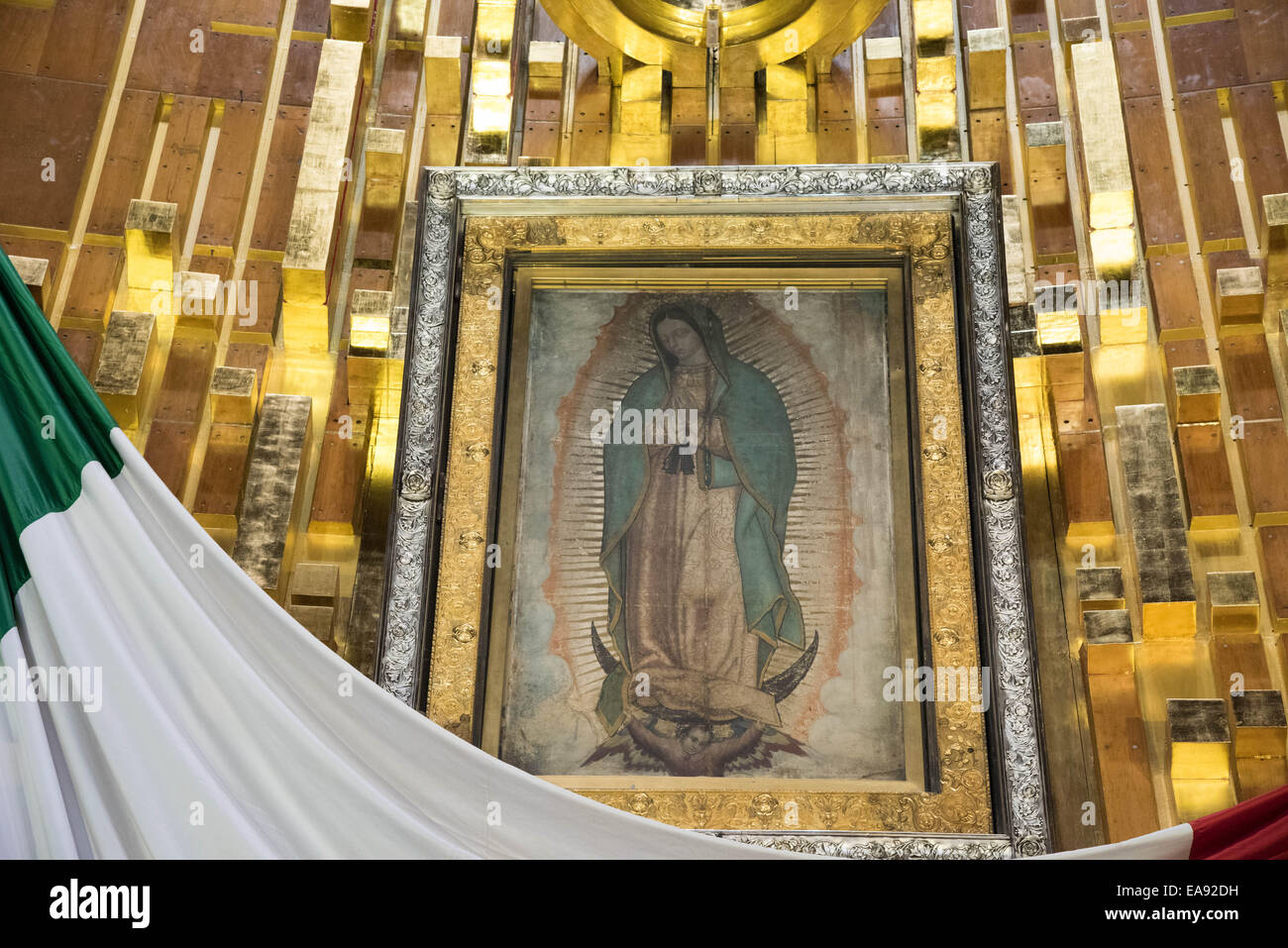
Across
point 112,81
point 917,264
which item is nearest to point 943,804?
point 917,264

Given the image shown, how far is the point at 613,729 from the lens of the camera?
5641 mm

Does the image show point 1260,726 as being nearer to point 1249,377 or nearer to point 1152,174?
point 1249,377

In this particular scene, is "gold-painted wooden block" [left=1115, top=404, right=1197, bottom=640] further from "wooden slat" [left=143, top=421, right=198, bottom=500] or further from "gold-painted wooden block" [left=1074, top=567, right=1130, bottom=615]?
"wooden slat" [left=143, top=421, right=198, bottom=500]

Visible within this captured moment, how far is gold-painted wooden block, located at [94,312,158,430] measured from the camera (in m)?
6.14

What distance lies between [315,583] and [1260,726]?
366 centimetres

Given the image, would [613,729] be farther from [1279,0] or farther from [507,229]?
[1279,0]

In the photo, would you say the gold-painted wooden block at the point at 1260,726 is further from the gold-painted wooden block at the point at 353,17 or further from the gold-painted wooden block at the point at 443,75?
the gold-painted wooden block at the point at 353,17

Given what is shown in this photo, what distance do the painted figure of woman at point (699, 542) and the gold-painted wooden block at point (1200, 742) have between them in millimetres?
1437

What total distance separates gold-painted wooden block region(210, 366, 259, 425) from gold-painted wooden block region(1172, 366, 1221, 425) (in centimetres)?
384

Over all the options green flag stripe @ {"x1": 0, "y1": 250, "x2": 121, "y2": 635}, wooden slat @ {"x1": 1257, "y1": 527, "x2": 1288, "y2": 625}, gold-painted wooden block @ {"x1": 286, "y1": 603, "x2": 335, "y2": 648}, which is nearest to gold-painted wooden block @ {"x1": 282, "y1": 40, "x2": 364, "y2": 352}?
gold-painted wooden block @ {"x1": 286, "y1": 603, "x2": 335, "y2": 648}

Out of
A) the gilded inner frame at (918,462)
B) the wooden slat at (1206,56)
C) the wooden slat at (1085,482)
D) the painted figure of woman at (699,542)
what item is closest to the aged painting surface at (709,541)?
the painted figure of woman at (699,542)

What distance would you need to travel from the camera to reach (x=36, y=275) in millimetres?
6242

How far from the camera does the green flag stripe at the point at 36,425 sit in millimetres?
3719
